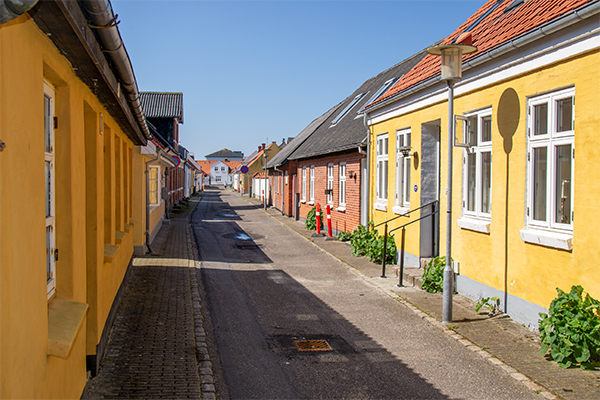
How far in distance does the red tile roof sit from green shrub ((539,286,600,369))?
3.22 meters

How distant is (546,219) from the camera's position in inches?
262

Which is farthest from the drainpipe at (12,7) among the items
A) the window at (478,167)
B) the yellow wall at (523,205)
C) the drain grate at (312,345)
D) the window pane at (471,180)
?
the window pane at (471,180)

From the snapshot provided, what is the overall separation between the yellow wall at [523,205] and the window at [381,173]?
2952 millimetres

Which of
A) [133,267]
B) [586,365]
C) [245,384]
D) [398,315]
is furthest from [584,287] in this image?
[133,267]

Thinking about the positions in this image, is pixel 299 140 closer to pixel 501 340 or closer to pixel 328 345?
pixel 328 345

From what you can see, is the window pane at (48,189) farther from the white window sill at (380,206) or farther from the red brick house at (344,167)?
the red brick house at (344,167)

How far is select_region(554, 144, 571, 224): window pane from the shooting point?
20.7 ft

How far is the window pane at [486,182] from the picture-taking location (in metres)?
8.27

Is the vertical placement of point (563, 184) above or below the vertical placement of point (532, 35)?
below

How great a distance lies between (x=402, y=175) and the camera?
12.0 m

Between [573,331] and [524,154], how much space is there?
249 cm

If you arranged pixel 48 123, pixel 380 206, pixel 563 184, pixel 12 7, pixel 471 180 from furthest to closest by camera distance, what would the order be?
pixel 380 206
pixel 471 180
pixel 563 184
pixel 48 123
pixel 12 7

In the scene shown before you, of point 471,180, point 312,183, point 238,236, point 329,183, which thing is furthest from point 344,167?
point 471,180

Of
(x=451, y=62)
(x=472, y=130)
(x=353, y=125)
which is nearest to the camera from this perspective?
(x=451, y=62)
